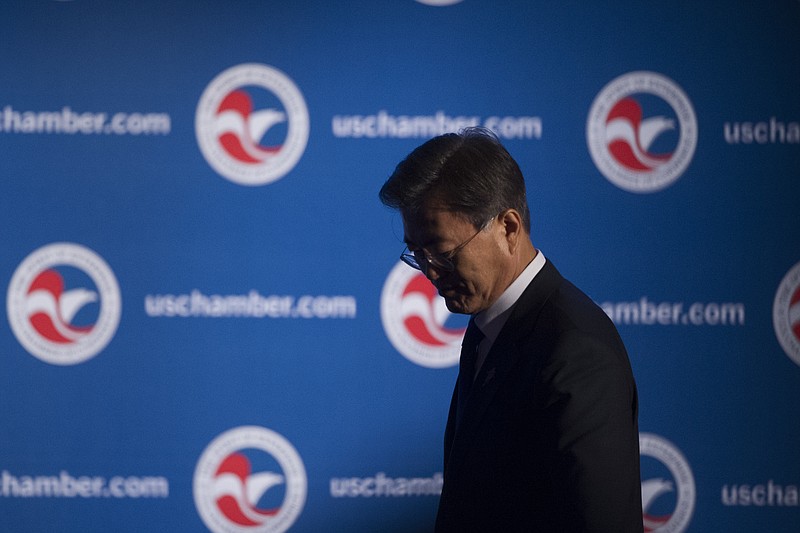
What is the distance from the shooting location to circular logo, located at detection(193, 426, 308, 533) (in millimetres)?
2533

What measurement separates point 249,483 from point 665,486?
1306 mm

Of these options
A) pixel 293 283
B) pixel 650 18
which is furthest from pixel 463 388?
pixel 650 18

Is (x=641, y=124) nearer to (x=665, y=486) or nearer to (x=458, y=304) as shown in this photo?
(x=665, y=486)

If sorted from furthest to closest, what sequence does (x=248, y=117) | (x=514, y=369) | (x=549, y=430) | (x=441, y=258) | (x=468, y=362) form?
(x=248, y=117) → (x=468, y=362) → (x=441, y=258) → (x=514, y=369) → (x=549, y=430)

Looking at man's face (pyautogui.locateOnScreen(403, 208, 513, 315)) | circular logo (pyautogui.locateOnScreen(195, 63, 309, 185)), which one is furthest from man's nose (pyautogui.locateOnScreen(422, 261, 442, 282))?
circular logo (pyautogui.locateOnScreen(195, 63, 309, 185))

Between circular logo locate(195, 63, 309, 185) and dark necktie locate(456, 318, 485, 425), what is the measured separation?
3.88 ft

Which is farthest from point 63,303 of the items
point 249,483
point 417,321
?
point 417,321

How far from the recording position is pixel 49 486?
8.23 ft

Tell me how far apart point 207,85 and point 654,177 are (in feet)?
4.58

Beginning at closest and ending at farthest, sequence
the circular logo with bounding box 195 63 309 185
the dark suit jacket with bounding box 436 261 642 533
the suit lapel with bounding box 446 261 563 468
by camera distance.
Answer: the dark suit jacket with bounding box 436 261 642 533
the suit lapel with bounding box 446 261 563 468
the circular logo with bounding box 195 63 309 185

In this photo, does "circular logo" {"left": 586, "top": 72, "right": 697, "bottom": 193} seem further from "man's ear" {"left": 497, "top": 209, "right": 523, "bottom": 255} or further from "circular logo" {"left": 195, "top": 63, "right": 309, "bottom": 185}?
"man's ear" {"left": 497, "top": 209, "right": 523, "bottom": 255}

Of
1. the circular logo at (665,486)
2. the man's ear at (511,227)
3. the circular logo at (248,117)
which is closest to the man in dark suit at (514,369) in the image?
the man's ear at (511,227)

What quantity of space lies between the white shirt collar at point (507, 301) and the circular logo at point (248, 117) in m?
1.26

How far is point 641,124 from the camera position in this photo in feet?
8.21
